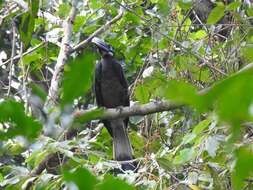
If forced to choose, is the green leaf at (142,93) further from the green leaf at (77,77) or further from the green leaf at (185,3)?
the green leaf at (77,77)

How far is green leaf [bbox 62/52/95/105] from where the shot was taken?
0.36 m

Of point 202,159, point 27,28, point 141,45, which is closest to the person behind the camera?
point 27,28

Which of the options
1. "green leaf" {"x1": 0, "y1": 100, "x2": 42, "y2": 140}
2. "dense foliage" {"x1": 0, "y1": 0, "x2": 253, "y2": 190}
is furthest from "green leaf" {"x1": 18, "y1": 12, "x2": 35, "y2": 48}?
"green leaf" {"x1": 0, "y1": 100, "x2": 42, "y2": 140}

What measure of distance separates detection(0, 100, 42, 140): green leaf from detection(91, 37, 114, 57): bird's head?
3208mm

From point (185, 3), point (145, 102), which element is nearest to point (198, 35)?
point (185, 3)

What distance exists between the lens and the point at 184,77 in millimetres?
2658

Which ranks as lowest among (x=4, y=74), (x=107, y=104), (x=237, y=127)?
(x=107, y=104)

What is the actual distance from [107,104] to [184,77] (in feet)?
4.51

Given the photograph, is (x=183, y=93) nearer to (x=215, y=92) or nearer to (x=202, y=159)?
(x=215, y=92)

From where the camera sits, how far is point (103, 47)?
12.2 ft

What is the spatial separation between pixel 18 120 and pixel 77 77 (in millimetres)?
63

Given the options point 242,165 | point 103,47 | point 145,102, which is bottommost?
point 145,102

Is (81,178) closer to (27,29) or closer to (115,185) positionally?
(115,185)

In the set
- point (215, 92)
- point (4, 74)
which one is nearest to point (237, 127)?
point (215, 92)
